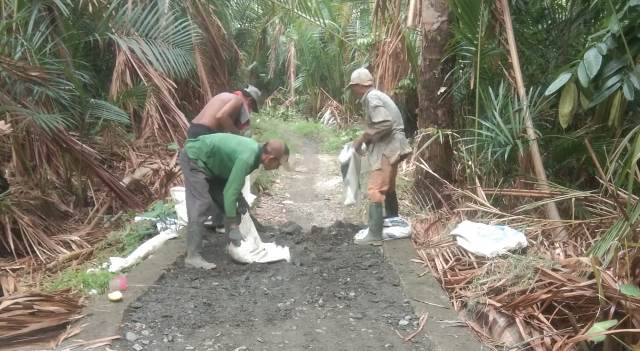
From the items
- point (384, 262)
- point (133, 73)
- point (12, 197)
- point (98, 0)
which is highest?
point (98, 0)

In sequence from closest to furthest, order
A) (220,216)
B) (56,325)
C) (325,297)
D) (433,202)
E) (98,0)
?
(56,325)
(325,297)
(220,216)
(433,202)
(98,0)

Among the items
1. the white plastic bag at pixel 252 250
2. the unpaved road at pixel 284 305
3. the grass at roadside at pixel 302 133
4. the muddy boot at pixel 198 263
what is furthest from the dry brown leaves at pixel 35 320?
the grass at roadside at pixel 302 133

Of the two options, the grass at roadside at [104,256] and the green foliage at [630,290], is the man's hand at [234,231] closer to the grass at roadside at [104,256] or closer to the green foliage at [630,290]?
the grass at roadside at [104,256]

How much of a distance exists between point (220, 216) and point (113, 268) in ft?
3.66

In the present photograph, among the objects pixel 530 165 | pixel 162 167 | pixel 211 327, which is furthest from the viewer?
pixel 162 167

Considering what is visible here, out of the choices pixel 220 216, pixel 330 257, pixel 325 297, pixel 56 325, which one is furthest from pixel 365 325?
pixel 220 216

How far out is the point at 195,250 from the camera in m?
4.52

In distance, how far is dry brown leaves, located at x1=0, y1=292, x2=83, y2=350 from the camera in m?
3.12

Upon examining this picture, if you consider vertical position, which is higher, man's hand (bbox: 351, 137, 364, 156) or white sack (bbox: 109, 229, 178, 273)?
man's hand (bbox: 351, 137, 364, 156)

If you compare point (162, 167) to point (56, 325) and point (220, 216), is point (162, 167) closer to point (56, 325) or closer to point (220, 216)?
point (220, 216)

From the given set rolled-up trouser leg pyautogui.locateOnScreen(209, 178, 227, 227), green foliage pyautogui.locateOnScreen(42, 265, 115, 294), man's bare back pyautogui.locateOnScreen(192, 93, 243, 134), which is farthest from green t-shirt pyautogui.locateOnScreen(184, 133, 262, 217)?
green foliage pyautogui.locateOnScreen(42, 265, 115, 294)

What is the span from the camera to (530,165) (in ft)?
15.9

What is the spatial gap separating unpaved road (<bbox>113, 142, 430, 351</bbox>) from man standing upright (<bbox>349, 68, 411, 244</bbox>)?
0.33 metres

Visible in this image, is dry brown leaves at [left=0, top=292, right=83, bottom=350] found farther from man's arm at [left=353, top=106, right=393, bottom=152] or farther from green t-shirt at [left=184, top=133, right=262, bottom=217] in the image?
man's arm at [left=353, top=106, right=393, bottom=152]
